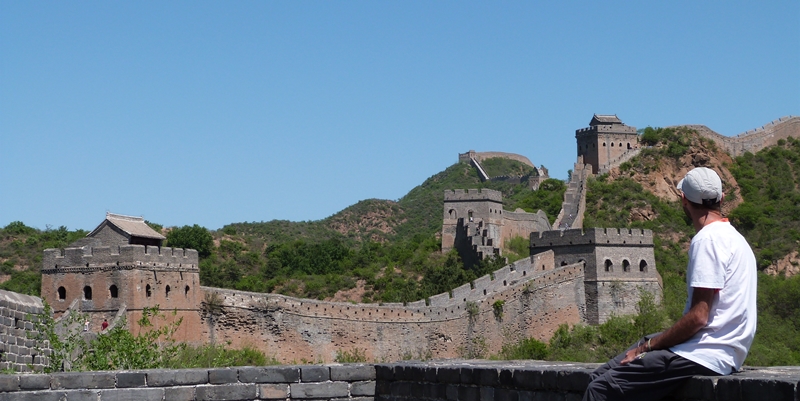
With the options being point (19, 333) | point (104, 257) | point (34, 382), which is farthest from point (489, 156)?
point (34, 382)

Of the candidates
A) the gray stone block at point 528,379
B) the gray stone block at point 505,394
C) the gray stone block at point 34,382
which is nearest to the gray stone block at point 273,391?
the gray stone block at point 34,382

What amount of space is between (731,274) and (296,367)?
4.64 meters

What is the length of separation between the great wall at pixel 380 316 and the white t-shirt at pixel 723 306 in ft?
0.45

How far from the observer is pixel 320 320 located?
3195cm

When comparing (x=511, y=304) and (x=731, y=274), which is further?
(x=511, y=304)

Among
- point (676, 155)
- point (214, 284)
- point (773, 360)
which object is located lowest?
point (773, 360)

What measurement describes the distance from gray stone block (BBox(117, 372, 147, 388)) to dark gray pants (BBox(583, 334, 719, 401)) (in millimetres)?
4354

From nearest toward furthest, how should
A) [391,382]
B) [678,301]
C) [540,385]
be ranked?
[540,385] → [391,382] → [678,301]

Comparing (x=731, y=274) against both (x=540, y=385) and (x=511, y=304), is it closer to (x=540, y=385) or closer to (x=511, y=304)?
(x=540, y=385)

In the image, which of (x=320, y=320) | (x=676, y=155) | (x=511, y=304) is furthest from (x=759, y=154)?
(x=320, y=320)

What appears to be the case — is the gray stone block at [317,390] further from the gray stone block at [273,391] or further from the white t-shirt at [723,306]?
the white t-shirt at [723,306]

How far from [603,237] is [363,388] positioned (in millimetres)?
30603

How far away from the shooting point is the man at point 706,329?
19.8ft

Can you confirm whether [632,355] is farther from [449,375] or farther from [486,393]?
[449,375]
